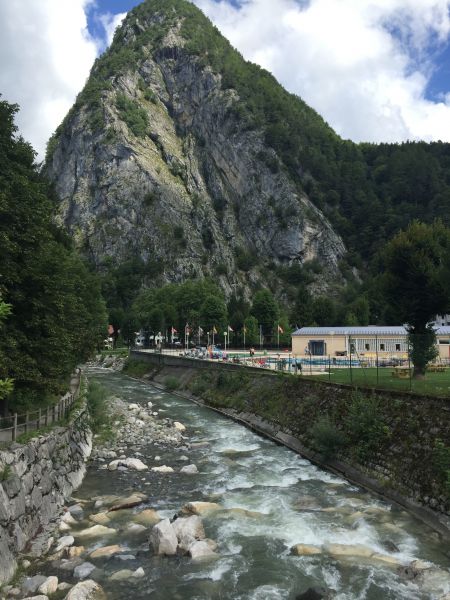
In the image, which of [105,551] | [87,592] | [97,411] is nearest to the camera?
[87,592]

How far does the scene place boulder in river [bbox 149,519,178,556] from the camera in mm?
15336

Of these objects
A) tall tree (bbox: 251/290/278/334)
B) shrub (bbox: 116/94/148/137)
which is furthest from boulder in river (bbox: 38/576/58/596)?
shrub (bbox: 116/94/148/137)

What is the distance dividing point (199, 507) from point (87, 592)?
7.32 m

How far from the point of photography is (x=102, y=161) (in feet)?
596

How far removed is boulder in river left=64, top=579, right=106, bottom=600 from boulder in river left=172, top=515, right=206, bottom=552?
3480 millimetres

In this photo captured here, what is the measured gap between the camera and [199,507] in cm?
1922

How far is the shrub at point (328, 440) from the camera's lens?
83.8ft

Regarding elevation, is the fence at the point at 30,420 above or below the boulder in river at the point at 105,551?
above

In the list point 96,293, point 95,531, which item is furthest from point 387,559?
point 96,293

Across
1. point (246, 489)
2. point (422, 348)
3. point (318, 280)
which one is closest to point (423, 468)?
point (246, 489)

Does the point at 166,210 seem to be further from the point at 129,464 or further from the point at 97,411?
the point at 129,464

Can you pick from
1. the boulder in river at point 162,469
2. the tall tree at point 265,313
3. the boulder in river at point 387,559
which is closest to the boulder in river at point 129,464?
the boulder in river at point 162,469

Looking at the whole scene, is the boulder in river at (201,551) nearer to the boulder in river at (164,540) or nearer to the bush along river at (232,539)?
the bush along river at (232,539)

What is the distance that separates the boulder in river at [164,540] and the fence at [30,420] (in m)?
6.55
